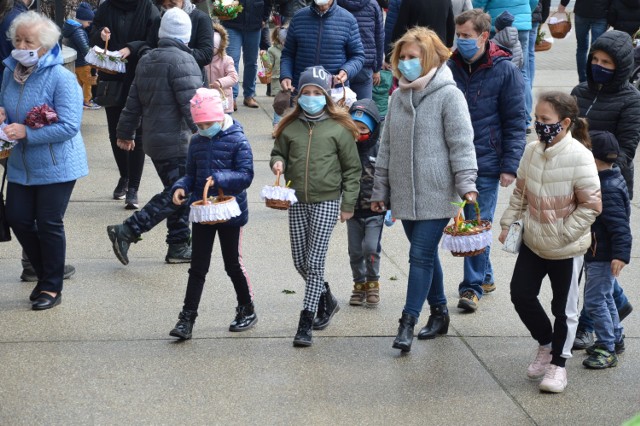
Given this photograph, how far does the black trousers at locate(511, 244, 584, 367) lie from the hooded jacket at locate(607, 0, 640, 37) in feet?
26.5

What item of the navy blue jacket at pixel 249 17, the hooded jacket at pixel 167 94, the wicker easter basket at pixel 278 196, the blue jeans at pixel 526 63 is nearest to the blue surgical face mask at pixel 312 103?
the wicker easter basket at pixel 278 196

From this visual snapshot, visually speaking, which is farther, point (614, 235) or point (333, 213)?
point (333, 213)

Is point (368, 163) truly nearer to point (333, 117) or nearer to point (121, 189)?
point (333, 117)

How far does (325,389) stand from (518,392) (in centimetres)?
94

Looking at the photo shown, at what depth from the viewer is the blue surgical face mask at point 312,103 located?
19.4ft

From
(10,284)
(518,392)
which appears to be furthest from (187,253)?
(518,392)

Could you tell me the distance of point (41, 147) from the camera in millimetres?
6504

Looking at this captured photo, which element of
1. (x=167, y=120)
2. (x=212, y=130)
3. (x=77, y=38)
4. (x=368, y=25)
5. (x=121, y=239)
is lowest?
(x=121, y=239)

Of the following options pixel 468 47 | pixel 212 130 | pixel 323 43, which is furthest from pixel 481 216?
pixel 323 43

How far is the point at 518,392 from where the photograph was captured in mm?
5465

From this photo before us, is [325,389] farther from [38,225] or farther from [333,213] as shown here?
[38,225]

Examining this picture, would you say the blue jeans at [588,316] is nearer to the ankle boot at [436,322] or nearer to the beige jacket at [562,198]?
the ankle boot at [436,322]

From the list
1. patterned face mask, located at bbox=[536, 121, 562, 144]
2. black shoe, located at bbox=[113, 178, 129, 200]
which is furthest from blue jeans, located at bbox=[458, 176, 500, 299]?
black shoe, located at bbox=[113, 178, 129, 200]

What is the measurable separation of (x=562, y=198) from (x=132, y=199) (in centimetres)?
452
